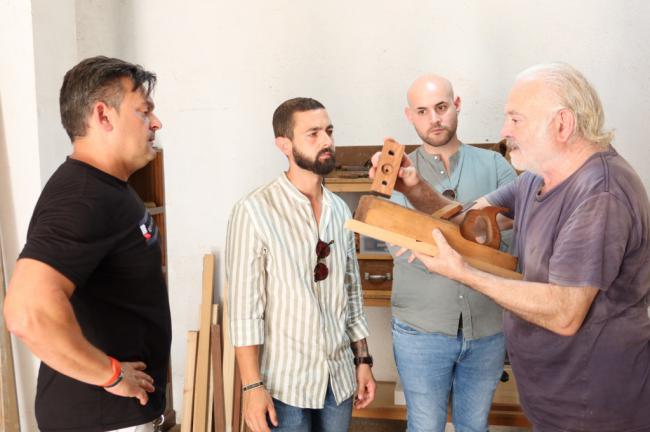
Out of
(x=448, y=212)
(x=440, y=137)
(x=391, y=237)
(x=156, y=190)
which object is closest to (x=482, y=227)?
(x=448, y=212)

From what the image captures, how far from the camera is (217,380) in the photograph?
3.58 meters

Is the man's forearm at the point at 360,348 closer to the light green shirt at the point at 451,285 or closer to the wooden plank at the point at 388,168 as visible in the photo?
the light green shirt at the point at 451,285

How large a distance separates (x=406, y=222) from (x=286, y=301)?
0.57 m

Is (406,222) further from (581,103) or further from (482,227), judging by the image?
(581,103)

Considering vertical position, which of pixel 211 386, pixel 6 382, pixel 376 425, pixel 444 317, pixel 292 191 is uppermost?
pixel 292 191

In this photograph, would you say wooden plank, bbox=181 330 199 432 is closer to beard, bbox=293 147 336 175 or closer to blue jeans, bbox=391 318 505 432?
blue jeans, bbox=391 318 505 432

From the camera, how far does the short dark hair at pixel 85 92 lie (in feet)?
5.85

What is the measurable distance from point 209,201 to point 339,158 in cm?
86

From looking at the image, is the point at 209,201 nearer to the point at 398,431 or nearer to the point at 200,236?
the point at 200,236

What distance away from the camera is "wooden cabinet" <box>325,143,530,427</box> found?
3269 millimetres

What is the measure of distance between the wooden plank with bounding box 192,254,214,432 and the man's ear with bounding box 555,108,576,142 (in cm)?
241

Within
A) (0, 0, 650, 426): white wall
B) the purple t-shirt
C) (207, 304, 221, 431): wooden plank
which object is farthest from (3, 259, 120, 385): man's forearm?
(0, 0, 650, 426): white wall

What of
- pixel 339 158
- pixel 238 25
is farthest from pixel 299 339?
pixel 238 25

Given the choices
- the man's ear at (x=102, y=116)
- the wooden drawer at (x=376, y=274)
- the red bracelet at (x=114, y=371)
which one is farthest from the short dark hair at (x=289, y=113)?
the wooden drawer at (x=376, y=274)
